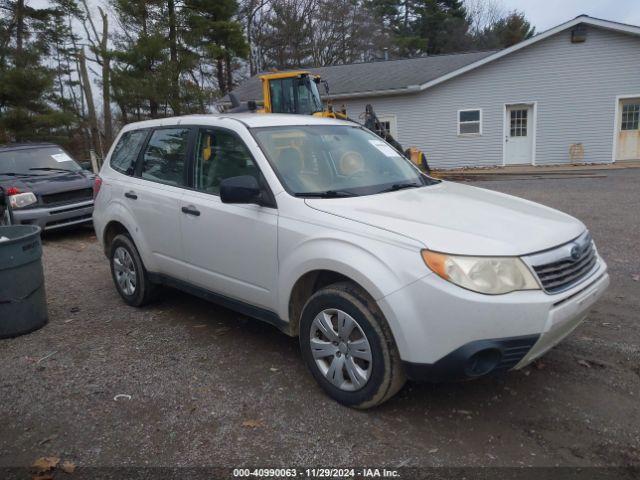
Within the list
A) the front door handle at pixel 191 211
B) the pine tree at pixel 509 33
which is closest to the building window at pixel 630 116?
the front door handle at pixel 191 211

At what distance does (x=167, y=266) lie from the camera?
4727 millimetres

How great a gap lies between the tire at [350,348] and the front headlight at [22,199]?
693 cm

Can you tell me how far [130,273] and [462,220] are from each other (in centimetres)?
345

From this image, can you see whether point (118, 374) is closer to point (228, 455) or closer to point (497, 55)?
point (228, 455)

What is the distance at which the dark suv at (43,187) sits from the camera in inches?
336

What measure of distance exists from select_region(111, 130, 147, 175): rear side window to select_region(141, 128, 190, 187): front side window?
21 cm

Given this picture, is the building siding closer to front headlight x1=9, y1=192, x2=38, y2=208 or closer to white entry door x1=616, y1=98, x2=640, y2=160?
white entry door x1=616, y1=98, x2=640, y2=160

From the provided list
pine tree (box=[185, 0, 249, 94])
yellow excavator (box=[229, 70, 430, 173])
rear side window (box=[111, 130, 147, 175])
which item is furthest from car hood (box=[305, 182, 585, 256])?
pine tree (box=[185, 0, 249, 94])

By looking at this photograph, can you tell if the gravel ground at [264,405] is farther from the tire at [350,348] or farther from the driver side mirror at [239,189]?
the driver side mirror at [239,189]

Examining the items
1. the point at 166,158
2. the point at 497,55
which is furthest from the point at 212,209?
the point at 497,55

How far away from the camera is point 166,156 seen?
4.80m

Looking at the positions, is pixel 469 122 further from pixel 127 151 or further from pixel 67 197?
pixel 127 151

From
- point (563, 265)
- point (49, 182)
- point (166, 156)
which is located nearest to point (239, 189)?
point (166, 156)

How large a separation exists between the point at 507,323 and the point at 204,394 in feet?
6.70
